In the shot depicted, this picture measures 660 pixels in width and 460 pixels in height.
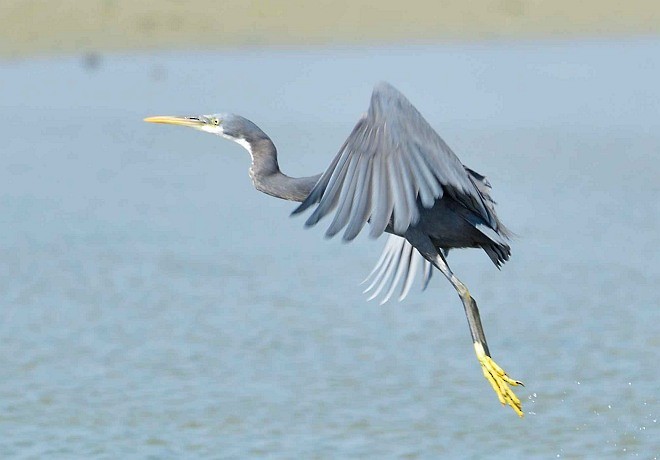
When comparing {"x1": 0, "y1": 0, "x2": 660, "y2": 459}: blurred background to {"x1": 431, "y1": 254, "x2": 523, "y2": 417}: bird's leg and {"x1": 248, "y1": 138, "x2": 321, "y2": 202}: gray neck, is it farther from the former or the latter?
{"x1": 248, "y1": 138, "x2": 321, "y2": 202}: gray neck

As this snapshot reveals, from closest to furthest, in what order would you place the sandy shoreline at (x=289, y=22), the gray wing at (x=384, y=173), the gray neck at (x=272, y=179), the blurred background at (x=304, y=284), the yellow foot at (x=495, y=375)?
the gray wing at (x=384, y=173) < the yellow foot at (x=495, y=375) < the gray neck at (x=272, y=179) < the blurred background at (x=304, y=284) < the sandy shoreline at (x=289, y=22)

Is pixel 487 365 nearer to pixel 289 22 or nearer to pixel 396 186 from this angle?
pixel 396 186


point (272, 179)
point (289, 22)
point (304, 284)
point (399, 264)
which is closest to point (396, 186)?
point (272, 179)

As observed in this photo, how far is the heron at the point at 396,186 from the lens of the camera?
506 cm

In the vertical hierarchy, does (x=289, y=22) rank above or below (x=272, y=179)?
above

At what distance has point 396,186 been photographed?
16.8ft

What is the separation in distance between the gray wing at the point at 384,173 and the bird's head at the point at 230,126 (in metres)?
0.77

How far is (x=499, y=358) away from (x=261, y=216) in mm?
4484

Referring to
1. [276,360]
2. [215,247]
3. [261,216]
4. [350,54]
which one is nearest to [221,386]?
[276,360]

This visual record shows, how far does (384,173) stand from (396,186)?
2.9 inches

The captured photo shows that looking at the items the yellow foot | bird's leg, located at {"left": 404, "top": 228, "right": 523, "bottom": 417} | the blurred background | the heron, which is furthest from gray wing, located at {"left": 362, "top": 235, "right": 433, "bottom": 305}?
the yellow foot

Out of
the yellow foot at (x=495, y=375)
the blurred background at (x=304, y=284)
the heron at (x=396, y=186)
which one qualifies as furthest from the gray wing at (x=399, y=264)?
the yellow foot at (x=495, y=375)

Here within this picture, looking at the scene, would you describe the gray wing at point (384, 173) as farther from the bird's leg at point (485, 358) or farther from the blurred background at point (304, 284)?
the blurred background at point (304, 284)

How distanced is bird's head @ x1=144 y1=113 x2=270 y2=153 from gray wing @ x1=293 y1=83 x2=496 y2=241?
77 cm
